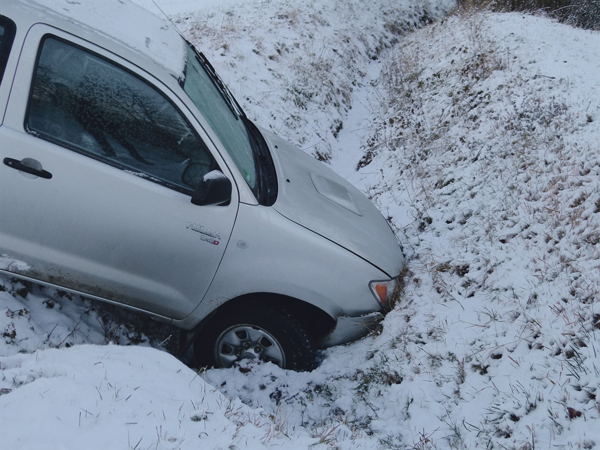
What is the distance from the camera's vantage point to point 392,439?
316 cm

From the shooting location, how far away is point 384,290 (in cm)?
367

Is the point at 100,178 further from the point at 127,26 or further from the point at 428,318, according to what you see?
the point at 428,318

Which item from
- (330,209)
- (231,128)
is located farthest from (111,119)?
(330,209)

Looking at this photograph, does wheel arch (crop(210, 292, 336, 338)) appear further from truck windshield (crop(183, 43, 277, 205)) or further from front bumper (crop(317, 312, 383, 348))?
truck windshield (crop(183, 43, 277, 205))

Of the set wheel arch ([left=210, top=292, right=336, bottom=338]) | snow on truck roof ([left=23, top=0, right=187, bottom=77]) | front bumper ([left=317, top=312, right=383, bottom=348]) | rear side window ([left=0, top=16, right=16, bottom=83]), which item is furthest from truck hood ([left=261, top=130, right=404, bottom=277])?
rear side window ([left=0, top=16, right=16, bottom=83])

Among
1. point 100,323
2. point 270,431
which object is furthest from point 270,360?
point 100,323

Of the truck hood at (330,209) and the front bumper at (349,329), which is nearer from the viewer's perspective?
the truck hood at (330,209)

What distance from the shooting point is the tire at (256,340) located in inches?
133

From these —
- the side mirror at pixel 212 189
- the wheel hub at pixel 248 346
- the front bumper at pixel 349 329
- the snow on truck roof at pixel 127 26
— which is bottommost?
the wheel hub at pixel 248 346

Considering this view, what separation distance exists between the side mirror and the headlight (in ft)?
4.16

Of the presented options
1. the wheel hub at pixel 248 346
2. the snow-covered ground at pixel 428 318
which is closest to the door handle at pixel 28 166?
the snow-covered ground at pixel 428 318

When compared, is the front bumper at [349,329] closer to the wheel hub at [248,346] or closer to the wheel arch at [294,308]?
the wheel arch at [294,308]

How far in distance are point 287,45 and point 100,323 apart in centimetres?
712

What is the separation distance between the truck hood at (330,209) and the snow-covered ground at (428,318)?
1.89 feet
